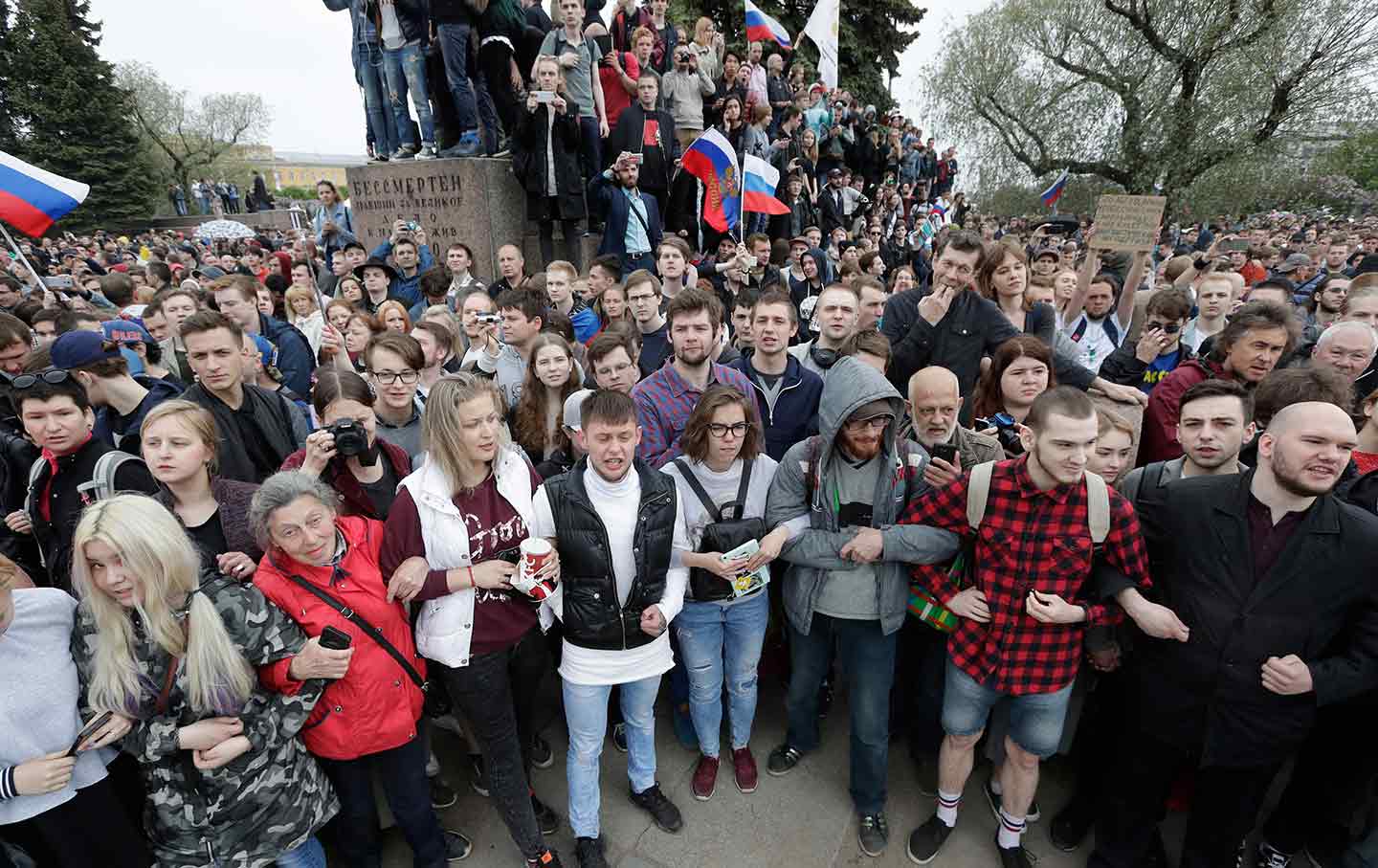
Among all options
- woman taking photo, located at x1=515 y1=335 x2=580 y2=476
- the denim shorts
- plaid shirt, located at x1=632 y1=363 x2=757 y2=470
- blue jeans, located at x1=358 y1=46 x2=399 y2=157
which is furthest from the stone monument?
the denim shorts

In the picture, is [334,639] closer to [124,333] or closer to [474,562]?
[474,562]

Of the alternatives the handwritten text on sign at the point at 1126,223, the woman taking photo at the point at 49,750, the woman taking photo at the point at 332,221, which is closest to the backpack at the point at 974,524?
the woman taking photo at the point at 49,750

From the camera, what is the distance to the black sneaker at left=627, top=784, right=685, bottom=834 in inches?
119

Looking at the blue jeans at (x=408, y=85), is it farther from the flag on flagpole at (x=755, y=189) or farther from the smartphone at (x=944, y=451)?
the smartphone at (x=944, y=451)

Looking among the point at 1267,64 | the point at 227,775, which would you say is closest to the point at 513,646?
the point at 227,775

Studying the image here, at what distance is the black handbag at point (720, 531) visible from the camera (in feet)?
9.16

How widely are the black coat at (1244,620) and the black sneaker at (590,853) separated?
2383 millimetres

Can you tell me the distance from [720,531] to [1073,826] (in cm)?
223

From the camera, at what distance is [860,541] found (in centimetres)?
267

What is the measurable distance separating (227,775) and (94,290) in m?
10.4

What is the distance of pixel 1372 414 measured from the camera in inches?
112

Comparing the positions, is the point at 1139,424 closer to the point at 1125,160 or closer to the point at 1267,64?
the point at 1267,64

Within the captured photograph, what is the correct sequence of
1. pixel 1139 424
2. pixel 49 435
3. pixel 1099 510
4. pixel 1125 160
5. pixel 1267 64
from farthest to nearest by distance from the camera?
pixel 1125 160 < pixel 1267 64 < pixel 1139 424 < pixel 49 435 < pixel 1099 510

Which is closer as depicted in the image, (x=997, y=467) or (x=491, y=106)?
(x=997, y=467)
